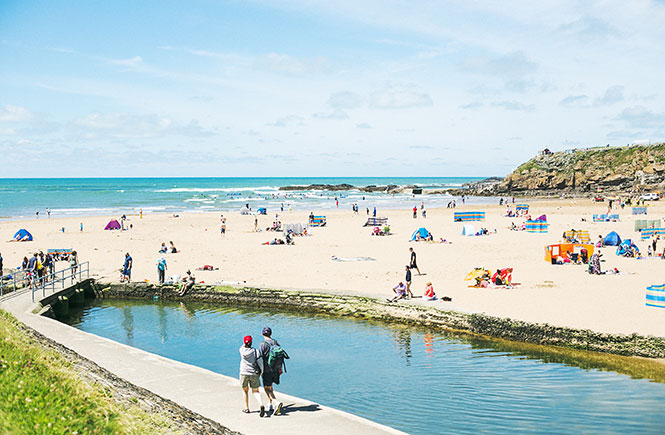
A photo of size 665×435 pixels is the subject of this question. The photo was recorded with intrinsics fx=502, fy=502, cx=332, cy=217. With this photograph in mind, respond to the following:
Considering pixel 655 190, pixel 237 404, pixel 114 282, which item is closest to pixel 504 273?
pixel 237 404

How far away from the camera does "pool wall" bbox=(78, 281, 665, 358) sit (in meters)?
12.8

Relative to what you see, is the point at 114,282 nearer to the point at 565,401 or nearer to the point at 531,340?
the point at 531,340

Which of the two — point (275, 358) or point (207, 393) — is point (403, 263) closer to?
point (207, 393)

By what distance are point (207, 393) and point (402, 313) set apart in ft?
27.0

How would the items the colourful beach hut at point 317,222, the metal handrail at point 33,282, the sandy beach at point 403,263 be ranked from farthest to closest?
the colourful beach hut at point 317,222
the metal handrail at point 33,282
the sandy beach at point 403,263

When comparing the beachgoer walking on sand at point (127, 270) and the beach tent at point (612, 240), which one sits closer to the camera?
the beachgoer walking on sand at point (127, 270)

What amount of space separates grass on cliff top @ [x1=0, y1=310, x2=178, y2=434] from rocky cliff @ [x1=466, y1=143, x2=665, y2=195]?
86.9m

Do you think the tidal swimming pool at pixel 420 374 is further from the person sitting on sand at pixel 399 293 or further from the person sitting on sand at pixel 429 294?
the person sitting on sand at pixel 429 294

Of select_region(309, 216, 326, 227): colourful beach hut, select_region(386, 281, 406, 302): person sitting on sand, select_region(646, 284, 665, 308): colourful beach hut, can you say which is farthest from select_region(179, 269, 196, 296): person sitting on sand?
select_region(309, 216, 326, 227): colourful beach hut

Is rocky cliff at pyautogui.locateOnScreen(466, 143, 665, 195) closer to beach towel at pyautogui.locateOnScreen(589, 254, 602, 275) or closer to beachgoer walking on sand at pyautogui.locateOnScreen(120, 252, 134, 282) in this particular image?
beach towel at pyautogui.locateOnScreen(589, 254, 602, 275)

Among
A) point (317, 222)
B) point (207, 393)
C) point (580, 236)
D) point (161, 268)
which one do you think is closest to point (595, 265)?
point (580, 236)

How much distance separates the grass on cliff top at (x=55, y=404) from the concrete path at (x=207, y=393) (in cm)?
159

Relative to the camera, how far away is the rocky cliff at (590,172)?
271ft

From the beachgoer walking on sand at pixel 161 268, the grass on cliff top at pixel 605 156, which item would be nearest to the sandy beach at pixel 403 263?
the beachgoer walking on sand at pixel 161 268
